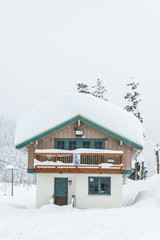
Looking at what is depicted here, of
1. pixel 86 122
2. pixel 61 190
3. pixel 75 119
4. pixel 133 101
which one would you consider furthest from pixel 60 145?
pixel 133 101

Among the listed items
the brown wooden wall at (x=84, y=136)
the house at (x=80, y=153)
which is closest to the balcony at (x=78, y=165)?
the house at (x=80, y=153)

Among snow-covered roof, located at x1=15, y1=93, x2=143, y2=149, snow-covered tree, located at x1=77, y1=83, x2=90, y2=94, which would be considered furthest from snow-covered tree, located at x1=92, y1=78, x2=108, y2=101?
snow-covered roof, located at x1=15, y1=93, x2=143, y2=149

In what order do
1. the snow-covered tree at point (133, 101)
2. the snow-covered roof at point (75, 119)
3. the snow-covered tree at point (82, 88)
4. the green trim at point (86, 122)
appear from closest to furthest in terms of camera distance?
the green trim at point (86, 122), the snow-covered roof at point (75, 119), the snow-covered tree at point (133, 101), the snow-covered tree at point (82, 88)

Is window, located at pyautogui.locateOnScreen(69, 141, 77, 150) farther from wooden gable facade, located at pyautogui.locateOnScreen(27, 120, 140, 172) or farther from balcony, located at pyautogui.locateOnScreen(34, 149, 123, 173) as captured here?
balcony, located at pyautogui.locateOnScreen(34, 149, 123, 173)

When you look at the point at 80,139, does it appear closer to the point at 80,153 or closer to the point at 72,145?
the point at 72,145

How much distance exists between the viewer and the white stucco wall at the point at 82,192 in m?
19.8

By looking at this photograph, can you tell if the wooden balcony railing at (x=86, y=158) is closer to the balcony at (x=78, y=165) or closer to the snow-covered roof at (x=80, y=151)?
the balcony at (x=78, y=165)

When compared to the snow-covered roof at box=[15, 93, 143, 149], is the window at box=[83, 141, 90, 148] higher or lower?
lower

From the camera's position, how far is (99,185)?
20.1 metres

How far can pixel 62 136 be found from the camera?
2117 centimetres

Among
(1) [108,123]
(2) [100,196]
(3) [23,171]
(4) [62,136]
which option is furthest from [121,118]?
(3) [23,171]

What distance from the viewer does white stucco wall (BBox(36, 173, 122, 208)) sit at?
1978 cm

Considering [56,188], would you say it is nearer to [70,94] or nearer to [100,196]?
[100,196]

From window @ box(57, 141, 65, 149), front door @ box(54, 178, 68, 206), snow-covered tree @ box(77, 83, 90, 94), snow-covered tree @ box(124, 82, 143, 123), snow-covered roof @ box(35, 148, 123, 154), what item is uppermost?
snow-covered tree @ box(77, 83, 90, 94)
